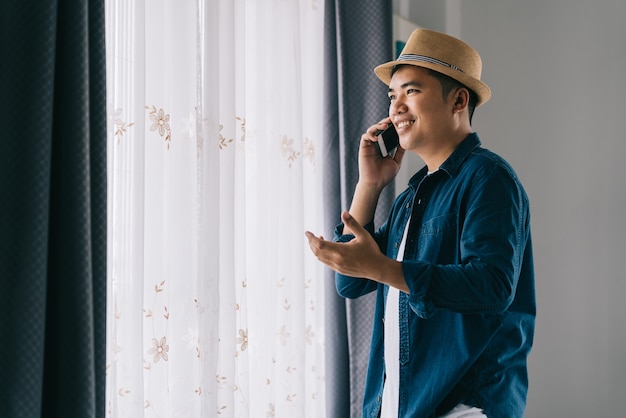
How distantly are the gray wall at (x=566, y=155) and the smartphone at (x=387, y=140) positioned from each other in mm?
1020

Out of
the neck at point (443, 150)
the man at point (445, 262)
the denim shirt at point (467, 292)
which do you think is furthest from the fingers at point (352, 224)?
the neck at point (443, 150)

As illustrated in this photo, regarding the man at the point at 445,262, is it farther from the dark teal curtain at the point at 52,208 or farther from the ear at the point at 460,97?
the dark teal curtain at the point at 52,208

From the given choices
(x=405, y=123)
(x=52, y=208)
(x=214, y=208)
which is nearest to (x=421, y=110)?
(x=405, y=123)

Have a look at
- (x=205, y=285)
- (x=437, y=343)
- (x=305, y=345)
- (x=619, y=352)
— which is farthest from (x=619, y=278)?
(x=205, y=285)

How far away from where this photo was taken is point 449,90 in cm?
142

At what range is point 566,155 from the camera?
259 centimetres

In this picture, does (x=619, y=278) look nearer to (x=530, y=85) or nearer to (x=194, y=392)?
(x=530, y=85)

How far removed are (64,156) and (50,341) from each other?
389 millimetres

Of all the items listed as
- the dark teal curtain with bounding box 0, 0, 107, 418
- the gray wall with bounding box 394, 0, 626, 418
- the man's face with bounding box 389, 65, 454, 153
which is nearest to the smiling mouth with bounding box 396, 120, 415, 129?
the man's face with bounding box 389, 65, 454, 153

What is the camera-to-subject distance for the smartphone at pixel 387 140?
1601 millimetres

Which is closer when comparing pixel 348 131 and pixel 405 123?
pixel 405 123

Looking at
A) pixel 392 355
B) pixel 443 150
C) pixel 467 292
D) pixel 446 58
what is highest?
pixel 446 58

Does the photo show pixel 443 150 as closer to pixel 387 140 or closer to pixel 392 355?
pixel 387 140

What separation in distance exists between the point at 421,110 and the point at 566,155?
1.45 meters
